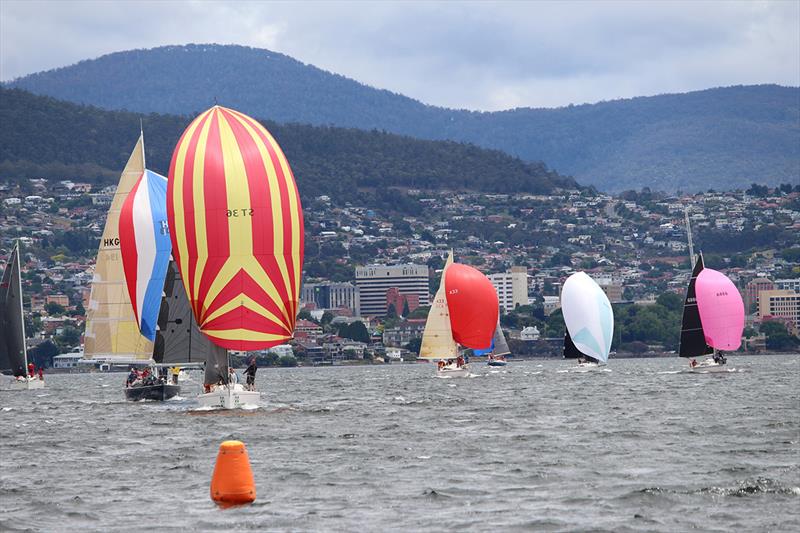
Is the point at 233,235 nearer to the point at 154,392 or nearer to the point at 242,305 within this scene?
the point at 242,305

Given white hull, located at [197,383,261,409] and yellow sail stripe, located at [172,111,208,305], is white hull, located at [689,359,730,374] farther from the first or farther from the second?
yellow sail stripe, located at [172,111,208,305]

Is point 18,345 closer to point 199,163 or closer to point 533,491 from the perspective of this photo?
point 199,163

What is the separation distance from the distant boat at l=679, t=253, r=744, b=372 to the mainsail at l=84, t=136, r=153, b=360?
26.7 meters

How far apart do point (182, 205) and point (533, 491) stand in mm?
19641

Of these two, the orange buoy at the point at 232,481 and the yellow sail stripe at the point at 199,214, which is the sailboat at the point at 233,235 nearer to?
the yellow sail stripe at the point at 199,214

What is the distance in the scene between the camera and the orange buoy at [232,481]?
80.7ft

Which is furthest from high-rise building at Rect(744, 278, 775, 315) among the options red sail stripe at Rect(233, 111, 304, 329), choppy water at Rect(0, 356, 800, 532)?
red sail stripe at Rect(233, 111, 304, 329)

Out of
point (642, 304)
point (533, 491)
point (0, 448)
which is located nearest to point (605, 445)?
point (533, 491)

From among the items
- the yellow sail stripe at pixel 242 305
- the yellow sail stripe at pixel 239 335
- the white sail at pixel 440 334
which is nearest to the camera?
the yellow sail stripe at pixel 242 305

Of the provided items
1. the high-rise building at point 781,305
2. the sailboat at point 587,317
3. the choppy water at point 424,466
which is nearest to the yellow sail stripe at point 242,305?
the choppy water at point 424,466

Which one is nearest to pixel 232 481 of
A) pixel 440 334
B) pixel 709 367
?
pixel 709 367

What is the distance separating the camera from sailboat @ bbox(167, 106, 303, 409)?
42781 mm

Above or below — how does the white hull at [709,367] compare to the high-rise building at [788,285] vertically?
below

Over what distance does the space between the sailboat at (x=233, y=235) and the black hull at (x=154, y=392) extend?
9.39m
